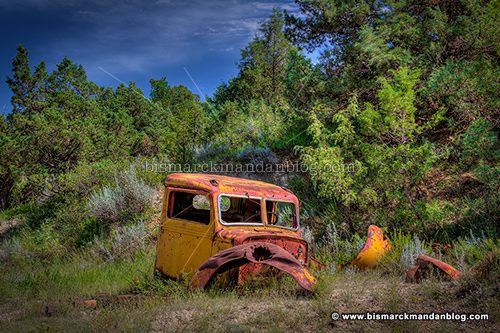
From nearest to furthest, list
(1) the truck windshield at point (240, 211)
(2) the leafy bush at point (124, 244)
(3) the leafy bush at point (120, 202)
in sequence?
1. (1) the truck windshield at point (240, 211)
2. (2) the leafy bush at point (124, 244)
3. (3) the leafy bush at point (120, 202)

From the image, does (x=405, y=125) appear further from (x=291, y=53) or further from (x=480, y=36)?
(x=291, y=53)

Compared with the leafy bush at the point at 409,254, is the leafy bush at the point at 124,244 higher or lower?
lower

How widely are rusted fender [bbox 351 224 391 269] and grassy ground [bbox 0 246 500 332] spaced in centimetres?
27

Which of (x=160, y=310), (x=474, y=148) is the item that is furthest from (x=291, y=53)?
(x=160, y=310)

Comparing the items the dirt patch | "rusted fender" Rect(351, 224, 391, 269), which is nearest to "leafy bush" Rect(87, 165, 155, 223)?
"rusted fender" Rect(351, 224, 391, 269)

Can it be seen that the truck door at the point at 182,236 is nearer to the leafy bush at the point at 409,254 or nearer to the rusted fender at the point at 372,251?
the rusted fender at the point at 372,251

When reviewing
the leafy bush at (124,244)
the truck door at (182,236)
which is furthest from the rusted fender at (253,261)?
the leafy bush at (124,244)

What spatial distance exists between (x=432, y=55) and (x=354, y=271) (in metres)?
7.43

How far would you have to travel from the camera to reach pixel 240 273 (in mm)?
5340

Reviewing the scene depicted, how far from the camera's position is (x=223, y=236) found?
218 inches

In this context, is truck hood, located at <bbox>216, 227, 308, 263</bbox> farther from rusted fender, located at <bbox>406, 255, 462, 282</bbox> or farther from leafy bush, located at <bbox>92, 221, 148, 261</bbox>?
leafy bush, located at <bbox>92, 221, 148, 261</bbox>

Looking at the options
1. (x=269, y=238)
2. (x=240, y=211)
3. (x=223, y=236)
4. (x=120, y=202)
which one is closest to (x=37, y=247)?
(x=120, y=202)

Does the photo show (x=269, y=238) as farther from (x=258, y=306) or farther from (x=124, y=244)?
(x=124, y=244)

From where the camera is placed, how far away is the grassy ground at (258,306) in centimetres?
A: 412
